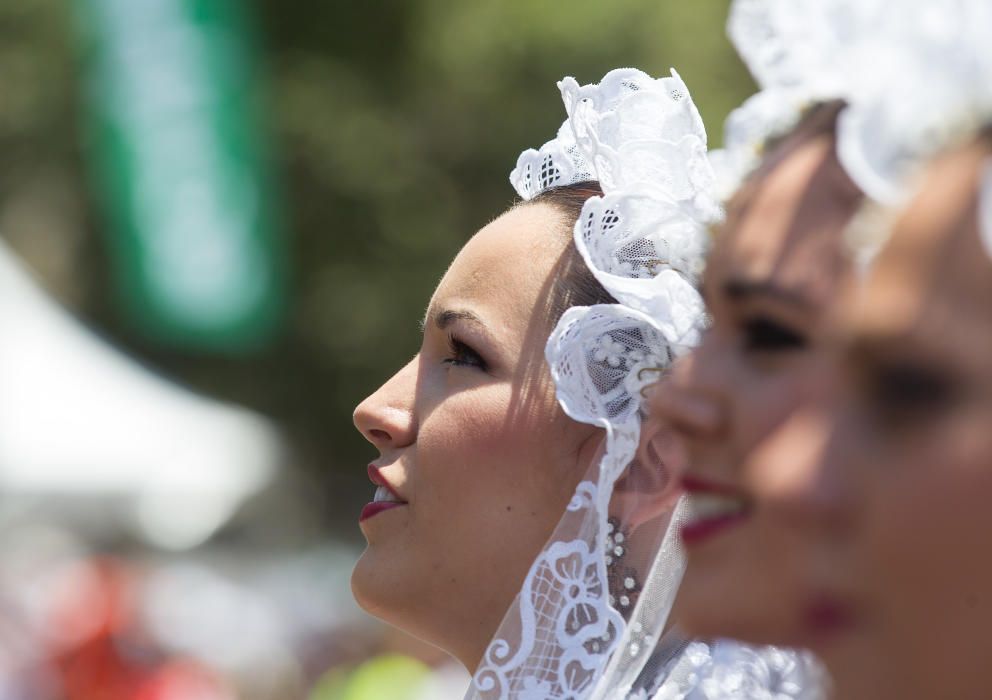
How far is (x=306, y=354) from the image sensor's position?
519 inches

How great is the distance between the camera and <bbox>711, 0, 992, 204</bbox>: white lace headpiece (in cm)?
118

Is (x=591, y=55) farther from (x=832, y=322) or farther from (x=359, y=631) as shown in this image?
(x=832, y=322)

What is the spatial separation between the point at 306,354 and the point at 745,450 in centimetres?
1209

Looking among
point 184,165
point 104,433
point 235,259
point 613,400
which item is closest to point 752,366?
point 613,400

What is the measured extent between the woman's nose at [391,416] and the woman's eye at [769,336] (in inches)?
39.0

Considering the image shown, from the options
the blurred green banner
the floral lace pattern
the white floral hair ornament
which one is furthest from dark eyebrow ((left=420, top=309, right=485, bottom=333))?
the blurred green banner

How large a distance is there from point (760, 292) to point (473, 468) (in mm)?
933

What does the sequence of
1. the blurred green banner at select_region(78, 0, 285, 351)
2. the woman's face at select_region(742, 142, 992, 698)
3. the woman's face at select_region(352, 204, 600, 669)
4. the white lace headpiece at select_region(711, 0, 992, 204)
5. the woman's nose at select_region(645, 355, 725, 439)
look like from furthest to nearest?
1. the blurred green banner at select_region(78, 0, 285, 351)
2. the woman's face at select_region(352, 204, 600, 669)
3. the woman's nose at select_region(645, 355, 725, 439)
4. the white lace headpiece at select_region(711, 0, 992, 204)
5. the woman's face at select_region(742, 142, 992, 698)

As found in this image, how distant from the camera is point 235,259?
11.1 m

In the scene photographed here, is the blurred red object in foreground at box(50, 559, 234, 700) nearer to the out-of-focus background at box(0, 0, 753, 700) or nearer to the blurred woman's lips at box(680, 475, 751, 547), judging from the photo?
the out-of-focus background at box(0, 0, 753, 700)

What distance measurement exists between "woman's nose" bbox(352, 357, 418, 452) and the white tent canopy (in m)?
8.22

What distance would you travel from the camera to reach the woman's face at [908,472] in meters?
1.07

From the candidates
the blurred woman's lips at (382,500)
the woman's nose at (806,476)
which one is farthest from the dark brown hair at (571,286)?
the woman's nose at (806,476)

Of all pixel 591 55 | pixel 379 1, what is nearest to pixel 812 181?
pixel 591 55
